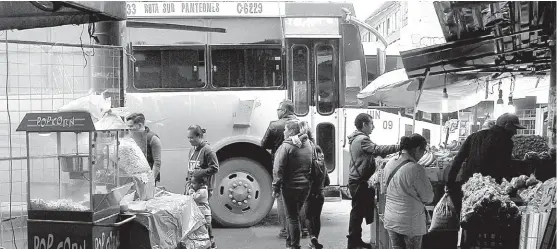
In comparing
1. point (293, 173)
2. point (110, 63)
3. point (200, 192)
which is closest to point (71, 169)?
point (110, 63)

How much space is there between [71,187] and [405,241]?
10.5 feet

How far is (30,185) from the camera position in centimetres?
474

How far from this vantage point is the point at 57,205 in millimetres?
4691

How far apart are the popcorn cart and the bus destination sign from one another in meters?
5.40

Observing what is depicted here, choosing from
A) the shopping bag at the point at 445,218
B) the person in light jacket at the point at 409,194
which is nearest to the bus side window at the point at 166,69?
the shopping bag at the point at 445,218

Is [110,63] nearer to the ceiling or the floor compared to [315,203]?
nearer to the ceiling

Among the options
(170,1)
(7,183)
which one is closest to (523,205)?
(7,183)

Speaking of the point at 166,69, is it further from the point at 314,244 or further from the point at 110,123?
the point at 110,123

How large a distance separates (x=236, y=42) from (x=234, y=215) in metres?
3.09

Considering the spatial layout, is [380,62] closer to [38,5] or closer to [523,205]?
[523,205]

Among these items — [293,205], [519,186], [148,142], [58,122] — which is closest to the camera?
[58,122]

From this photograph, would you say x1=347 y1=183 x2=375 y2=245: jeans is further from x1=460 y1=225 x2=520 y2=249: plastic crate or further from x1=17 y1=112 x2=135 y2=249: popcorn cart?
x1=17 y1=112 x2=135 y2=249: popcorn cart

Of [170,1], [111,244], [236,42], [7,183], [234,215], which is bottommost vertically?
[234,215]

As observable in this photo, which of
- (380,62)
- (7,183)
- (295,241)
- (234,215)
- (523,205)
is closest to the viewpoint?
(523,205)
